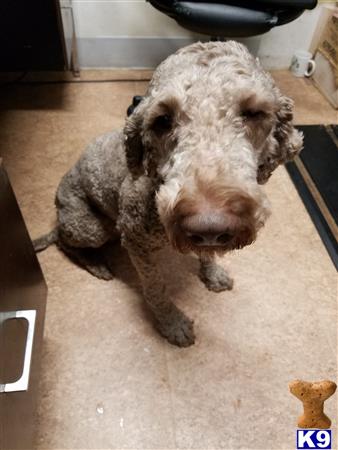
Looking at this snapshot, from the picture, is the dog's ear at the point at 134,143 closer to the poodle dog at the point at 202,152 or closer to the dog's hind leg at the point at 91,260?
the poodle dog at the point at 202,152

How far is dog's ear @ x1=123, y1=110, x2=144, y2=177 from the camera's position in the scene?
3.51 ft

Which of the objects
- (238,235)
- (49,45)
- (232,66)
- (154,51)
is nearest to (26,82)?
(49,45)

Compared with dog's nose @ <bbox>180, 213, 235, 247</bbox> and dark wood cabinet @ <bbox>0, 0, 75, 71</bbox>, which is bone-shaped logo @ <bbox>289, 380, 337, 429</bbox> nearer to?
dog's nose @ <bbox>180, 213, 235, 247</bbox>

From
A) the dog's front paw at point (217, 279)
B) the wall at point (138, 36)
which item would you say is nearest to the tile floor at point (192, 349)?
the dog's front paw at point (217, 279)

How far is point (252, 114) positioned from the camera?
964 mm

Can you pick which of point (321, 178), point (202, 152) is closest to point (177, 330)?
point (202, 152)

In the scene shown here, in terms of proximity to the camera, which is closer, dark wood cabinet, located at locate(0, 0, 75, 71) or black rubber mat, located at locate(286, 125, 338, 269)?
black rubber mat, located at locate(286, 125, 338, 269)

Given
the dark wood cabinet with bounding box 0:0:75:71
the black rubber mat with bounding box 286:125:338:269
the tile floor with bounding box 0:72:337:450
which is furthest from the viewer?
the dark wood cabinet with bounding box 0:0:75:71

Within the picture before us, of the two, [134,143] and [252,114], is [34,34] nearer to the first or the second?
[134,143]

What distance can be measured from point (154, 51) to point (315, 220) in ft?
5.54

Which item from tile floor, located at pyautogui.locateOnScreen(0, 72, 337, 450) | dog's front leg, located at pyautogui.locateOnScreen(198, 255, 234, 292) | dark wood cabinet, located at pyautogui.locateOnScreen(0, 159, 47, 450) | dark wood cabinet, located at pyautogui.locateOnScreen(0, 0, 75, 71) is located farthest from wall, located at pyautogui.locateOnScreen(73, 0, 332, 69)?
dark wood cabinet, located at pyautogui.locateOnScreen(0, 159, 47, 450)

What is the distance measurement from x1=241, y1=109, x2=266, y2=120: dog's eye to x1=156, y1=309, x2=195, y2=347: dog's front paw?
830 millimetres

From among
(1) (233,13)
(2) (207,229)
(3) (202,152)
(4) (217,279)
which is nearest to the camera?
(2) (207,229)

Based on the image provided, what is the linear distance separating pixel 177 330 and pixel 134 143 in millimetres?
743
